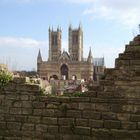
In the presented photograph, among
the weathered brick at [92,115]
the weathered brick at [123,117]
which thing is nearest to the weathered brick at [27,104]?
the weathered brick at [92,115]

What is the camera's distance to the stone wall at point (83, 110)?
950 cm

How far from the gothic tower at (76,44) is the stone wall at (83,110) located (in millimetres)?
135782

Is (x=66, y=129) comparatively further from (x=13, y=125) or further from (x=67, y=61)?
(x=67, y=61)

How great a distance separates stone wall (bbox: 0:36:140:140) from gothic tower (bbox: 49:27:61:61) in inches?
5347

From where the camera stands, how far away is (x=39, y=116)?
10352mm

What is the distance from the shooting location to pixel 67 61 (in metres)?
144

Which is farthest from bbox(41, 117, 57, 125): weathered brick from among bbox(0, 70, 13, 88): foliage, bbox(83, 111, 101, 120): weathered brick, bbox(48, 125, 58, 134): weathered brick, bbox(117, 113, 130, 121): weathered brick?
bbox(117, 113, 130, 121): weathered brick

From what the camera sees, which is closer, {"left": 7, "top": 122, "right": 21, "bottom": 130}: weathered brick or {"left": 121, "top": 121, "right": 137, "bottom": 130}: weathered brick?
{"left": 121, "top": 121, "right": 137, "bottom": 130}: weathered brick

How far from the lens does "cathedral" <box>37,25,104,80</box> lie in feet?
460

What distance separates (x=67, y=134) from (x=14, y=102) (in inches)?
67.4

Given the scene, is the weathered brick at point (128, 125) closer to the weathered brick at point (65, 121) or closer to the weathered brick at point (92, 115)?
the weathered brick at point (92, 115)

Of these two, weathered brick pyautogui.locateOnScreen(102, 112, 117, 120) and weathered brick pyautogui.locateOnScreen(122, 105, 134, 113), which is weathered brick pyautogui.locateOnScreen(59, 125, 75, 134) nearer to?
weathered brick pyautogui.locateOnScreen(102, 112, 117, 120)

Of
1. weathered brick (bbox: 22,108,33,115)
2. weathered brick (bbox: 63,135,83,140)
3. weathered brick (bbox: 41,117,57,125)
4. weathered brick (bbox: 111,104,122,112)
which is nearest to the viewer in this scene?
weathered brick (bbox: 111,104,122,112)

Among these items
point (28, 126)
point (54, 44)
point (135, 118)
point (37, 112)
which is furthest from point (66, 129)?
point (54, 44)
